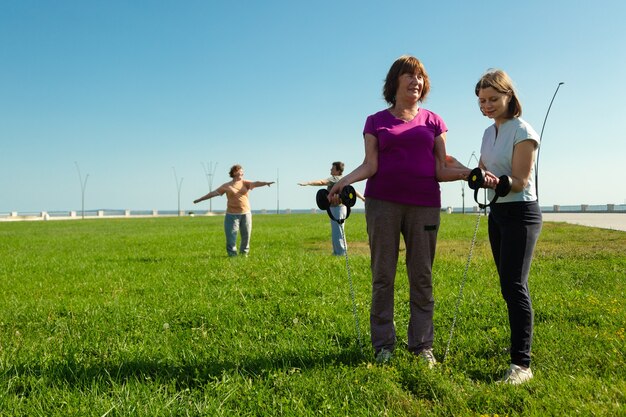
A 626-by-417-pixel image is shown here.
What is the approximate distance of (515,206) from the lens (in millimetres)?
3672

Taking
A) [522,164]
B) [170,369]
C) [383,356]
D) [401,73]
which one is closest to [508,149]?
[522,164]

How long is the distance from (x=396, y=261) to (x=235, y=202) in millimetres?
7734

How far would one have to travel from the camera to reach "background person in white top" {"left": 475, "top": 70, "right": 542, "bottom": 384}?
3602 millimetres

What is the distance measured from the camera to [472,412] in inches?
124

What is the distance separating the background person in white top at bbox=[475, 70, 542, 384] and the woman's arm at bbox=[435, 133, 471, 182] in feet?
0.90

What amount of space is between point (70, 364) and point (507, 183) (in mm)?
3721

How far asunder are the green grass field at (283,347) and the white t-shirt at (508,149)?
4.43 ft

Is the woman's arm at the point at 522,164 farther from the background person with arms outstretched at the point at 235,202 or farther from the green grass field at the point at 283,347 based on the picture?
the background person with arms outstretched at the point at 235,202

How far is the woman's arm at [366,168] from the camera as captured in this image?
3.90 m

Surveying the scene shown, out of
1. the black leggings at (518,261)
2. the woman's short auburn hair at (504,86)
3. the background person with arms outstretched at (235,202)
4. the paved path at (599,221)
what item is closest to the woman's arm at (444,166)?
the black leggings at (518,261)

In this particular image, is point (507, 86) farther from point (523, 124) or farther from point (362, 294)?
point (362, 294)

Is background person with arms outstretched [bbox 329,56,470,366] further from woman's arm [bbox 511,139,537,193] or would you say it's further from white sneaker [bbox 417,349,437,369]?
woman's arm [bbox 511,139,537,193]

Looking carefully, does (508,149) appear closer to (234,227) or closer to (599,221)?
(234,227)

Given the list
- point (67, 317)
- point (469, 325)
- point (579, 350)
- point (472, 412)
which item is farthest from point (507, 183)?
point (67, 317)
